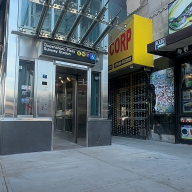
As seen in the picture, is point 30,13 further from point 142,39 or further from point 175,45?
point 175,45

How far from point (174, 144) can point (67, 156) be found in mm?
4502

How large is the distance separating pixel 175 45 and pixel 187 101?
219 centimetres

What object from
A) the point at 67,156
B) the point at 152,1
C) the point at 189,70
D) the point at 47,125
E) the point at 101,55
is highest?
the point at 152,1

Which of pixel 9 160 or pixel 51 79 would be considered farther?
pixel 51 79

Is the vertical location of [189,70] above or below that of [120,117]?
above

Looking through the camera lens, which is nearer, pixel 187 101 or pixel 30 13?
pixel 30 13

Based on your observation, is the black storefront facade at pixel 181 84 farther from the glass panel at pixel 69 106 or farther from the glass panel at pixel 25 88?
the glass panel at pixel 25 88

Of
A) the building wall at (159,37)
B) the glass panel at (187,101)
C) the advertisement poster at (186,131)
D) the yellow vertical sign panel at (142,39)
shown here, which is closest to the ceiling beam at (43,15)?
the yellow vertical sign panel at (142,39)

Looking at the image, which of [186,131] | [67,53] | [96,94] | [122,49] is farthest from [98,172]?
[122,49]

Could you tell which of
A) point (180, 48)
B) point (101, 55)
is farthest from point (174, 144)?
point (101, 55)

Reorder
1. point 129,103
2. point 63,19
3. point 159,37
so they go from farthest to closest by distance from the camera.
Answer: point 129,103
point 159,37
point 63,19

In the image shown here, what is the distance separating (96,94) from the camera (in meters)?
8.45

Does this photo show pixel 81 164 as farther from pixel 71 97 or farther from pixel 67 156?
pixel 71 97

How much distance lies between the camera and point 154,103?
9906 millimetres
